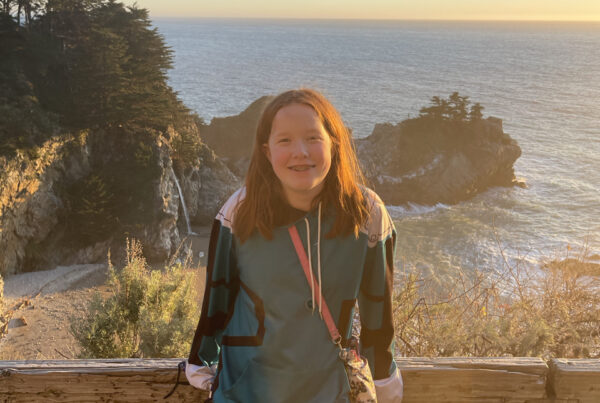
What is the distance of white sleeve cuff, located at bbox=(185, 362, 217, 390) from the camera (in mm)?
→ 1788

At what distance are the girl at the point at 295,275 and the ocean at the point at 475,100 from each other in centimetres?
40

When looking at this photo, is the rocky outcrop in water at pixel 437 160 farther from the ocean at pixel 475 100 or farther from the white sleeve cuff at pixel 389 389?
the white sleeve cuff at pixel 389 389

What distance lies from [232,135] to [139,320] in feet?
112

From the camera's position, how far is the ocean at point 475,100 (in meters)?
24.5

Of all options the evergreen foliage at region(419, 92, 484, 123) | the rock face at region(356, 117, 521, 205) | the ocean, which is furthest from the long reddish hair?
the evergreen foliage at region(419, 92, 484, 123)

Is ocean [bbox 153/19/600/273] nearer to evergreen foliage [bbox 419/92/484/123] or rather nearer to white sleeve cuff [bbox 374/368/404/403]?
white sleeve cuff [bbox 374/368/404/403]

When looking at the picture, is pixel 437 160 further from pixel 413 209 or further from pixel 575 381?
pixel 575 381

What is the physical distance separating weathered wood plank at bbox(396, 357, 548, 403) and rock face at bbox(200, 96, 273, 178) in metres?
35.9

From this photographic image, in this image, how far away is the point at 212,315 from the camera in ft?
6.16

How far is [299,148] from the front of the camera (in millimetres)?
1773

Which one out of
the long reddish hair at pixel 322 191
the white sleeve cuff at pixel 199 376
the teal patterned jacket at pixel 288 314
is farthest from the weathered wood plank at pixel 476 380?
the white sleeve cuff at pixel 199 376

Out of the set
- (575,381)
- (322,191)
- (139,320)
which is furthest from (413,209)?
(322,191)

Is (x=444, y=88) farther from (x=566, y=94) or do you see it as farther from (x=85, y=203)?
(x=85, y=203)

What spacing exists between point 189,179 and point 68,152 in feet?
21.5
